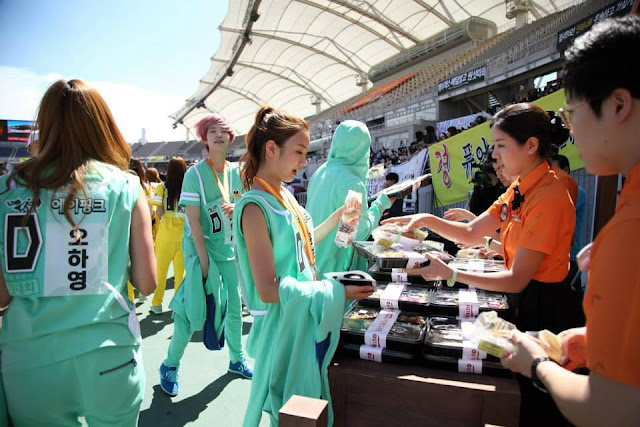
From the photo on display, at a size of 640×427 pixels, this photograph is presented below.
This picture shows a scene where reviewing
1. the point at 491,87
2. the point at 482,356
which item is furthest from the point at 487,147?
the point at 491,87

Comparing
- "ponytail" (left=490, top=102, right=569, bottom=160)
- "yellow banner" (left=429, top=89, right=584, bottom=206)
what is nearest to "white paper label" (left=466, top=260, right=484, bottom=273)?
"ponytail" (left=490, top=102, right=569, bottom=160)

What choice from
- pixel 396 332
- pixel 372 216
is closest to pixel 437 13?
pixel 372 216

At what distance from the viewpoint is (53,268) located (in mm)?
1325

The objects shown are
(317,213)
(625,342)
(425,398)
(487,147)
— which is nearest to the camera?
(625,342)

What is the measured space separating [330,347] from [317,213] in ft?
5.19

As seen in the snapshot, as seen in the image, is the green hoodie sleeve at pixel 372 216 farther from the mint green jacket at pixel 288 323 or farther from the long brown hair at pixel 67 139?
the long brown hair at pixel 67 139

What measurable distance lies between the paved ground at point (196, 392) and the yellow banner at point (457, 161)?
5.04 metres

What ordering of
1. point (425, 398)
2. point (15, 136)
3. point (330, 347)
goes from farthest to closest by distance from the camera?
point (15, 136) → point (330, 347) → point (425, 398)

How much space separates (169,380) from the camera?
2.93 m

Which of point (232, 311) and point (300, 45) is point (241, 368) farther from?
point (300, 45)

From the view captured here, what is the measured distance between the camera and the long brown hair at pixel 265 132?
1.70 m

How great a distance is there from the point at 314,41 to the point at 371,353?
30616 millimetres

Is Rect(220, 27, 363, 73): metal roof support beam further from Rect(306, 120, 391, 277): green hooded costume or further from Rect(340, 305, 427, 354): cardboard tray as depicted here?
Rect(340, 305, 427, 354): cardboard tray

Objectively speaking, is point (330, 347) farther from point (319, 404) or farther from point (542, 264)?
point (542, 264)
